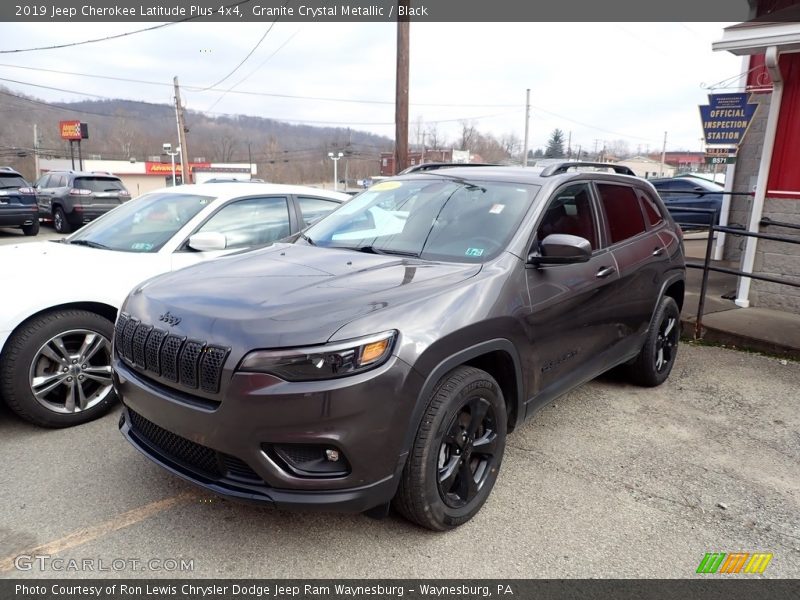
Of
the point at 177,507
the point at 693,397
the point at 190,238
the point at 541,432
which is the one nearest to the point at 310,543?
the point at 177,507

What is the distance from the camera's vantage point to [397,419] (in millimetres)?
2455

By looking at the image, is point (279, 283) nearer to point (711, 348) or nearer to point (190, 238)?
point (190, 238)

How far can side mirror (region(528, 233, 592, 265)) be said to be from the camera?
3.16 meters

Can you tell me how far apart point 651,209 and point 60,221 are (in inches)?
674

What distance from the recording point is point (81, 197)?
52.6 feet

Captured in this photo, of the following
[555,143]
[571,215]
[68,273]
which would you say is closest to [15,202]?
[68,273]

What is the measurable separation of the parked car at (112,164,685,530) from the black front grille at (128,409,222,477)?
0.4 inches

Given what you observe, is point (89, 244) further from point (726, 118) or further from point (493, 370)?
point (726, 118)

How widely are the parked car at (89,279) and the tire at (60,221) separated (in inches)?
531

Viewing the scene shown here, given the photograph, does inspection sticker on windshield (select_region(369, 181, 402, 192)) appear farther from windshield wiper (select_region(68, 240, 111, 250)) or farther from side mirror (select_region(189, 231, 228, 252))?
windshield wiper (select_region(68, 240, 111, 250))

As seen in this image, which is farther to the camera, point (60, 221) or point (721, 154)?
point (60, 221)

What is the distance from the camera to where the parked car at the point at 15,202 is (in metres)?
14.3

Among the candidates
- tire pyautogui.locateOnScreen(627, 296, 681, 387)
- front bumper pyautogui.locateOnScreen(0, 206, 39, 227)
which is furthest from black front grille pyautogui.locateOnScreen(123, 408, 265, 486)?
front bumper pyautogui.locateOnScreen(0, 206, 39, 227)

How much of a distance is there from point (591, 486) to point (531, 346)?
927mm
